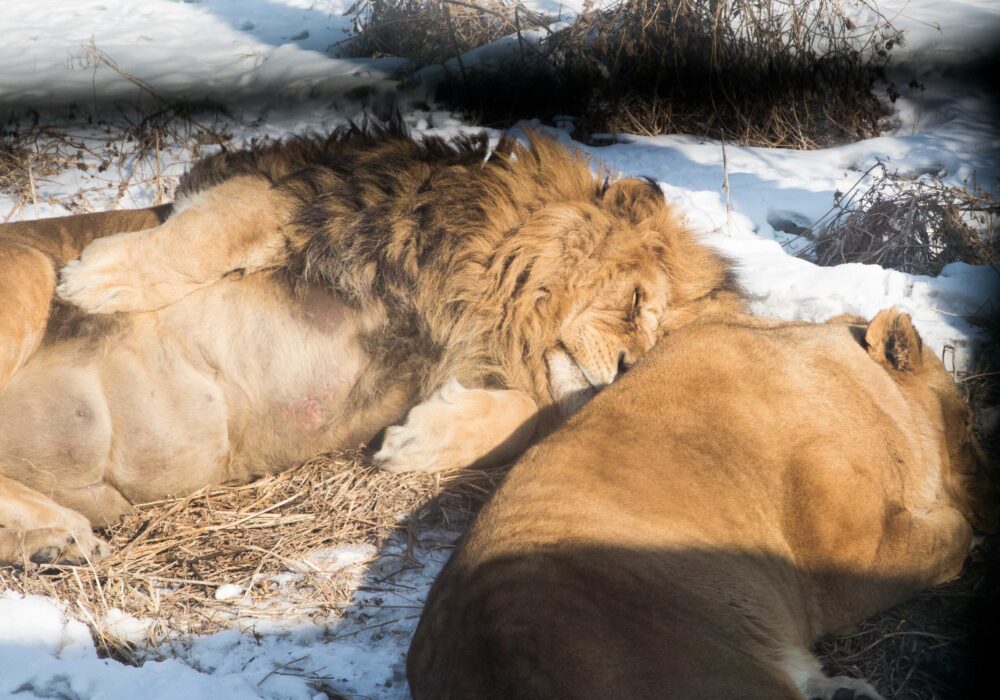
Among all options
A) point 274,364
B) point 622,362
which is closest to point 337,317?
point 274,364

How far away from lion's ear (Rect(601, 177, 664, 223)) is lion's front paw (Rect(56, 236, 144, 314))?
171cm

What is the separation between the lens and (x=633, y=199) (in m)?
3.59

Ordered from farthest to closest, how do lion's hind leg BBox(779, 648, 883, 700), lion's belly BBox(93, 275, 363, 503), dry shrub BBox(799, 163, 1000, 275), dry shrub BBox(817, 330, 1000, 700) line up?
1. dry shrub BBox(799, 163, 1000, 275)
2. lion's belly BBox(93, 275, 363, 503)
3. dry shrub BBox(817, 330, 1000, 700)
4. lion's hind leg BBox(779, 648, 883, 700)

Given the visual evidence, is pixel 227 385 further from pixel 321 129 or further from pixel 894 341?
pixel 894 341

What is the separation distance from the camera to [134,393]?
10.7 feet

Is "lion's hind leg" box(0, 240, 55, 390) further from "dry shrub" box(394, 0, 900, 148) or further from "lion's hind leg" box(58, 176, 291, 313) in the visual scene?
"dry shrub" box(394, 0, 900, 148)

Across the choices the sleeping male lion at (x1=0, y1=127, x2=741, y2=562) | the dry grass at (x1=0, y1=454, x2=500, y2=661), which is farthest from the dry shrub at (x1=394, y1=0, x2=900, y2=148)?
the dry grass at (x1=0, y1=454, x2=500, y2=661)

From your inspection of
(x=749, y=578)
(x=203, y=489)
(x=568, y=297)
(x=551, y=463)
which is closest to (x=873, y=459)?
(x=749, y=578)

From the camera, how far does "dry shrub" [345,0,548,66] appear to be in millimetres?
4219

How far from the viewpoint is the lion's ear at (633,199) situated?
11.7 ft

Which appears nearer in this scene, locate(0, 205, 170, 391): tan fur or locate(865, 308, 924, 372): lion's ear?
locate(865, 308, 924, 372): lion's ear

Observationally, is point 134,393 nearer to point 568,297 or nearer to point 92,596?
point 92,596

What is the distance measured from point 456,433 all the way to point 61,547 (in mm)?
1258

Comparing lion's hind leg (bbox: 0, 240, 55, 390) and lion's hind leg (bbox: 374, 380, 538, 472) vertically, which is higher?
lion's hind leg (bbox: 0, 240, 55, 390)
